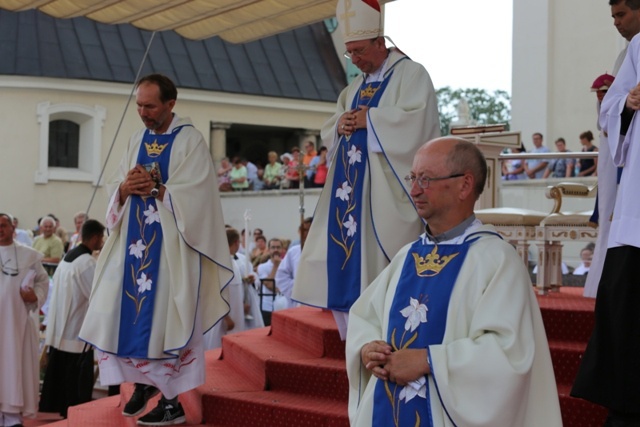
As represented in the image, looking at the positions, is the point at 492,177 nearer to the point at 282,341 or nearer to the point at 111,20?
the point at 282,341

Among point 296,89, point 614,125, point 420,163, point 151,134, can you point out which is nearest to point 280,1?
point 151,134

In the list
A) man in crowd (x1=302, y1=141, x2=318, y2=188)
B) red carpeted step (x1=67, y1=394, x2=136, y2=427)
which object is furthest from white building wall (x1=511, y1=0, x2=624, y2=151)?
red carpeted step (x1=67, y1=394, x2=136, y2=427)

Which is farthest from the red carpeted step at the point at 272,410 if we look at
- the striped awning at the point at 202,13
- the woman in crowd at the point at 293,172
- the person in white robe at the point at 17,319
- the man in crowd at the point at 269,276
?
the woman in crowd at the point at 293,172

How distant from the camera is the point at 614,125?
4.43 meters

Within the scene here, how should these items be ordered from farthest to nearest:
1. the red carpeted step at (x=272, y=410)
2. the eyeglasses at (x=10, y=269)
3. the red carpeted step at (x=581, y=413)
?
the eyeglasses at (x=10, y=269), the red carpeted step at (x=272, y=410), the red carpeted step at (x=581, y=413)

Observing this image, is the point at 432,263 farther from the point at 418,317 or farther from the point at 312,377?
the point at 312,377

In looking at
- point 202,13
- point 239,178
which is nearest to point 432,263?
point 202,13

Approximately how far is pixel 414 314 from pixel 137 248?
2.82m

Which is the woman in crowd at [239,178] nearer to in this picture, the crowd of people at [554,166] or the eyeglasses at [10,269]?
the crowd of people at [554,166]

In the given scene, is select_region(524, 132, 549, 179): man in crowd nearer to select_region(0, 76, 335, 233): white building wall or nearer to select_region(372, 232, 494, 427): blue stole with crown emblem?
select_region(0, 76, 335, 233): white building wall

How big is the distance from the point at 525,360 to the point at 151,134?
3.42m

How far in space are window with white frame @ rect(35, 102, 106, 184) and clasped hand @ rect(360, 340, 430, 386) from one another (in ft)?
74.3

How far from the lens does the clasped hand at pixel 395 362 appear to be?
323cm

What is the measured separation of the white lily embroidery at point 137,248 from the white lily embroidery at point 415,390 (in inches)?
112
